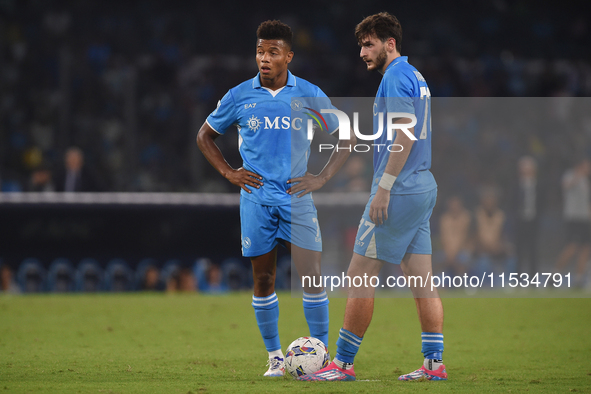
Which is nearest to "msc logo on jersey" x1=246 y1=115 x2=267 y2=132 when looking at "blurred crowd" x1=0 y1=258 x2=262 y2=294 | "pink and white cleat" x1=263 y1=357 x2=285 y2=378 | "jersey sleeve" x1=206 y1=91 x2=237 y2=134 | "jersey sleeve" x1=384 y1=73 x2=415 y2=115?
"jersey sleeve" x1=206 y1=91 x2=237 y2=134

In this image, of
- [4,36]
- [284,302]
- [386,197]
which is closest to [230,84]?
[4,36]

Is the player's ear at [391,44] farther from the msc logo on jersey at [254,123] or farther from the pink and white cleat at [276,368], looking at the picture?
the pink and white cleat at [276,368]

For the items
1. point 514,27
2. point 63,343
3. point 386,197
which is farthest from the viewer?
point 514,27

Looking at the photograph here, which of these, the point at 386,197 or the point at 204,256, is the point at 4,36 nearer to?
the point at 204,256

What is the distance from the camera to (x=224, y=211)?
11.1m

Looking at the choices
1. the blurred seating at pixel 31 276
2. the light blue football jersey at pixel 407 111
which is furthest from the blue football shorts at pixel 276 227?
the blurred seating at pixel 31 276

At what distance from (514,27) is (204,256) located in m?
11.7

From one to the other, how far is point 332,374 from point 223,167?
167 centimetres

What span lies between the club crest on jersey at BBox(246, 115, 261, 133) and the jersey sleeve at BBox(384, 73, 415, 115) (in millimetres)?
993

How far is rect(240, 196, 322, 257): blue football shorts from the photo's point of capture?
4.96 metres

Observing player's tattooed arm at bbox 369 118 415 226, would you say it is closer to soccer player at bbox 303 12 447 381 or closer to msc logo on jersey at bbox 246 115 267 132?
soccer player at bbox 303 12 447 381

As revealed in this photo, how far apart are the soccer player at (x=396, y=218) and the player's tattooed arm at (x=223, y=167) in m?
0.88

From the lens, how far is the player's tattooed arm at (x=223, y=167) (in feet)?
16.4

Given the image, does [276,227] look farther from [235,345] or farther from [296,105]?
[235,345]
